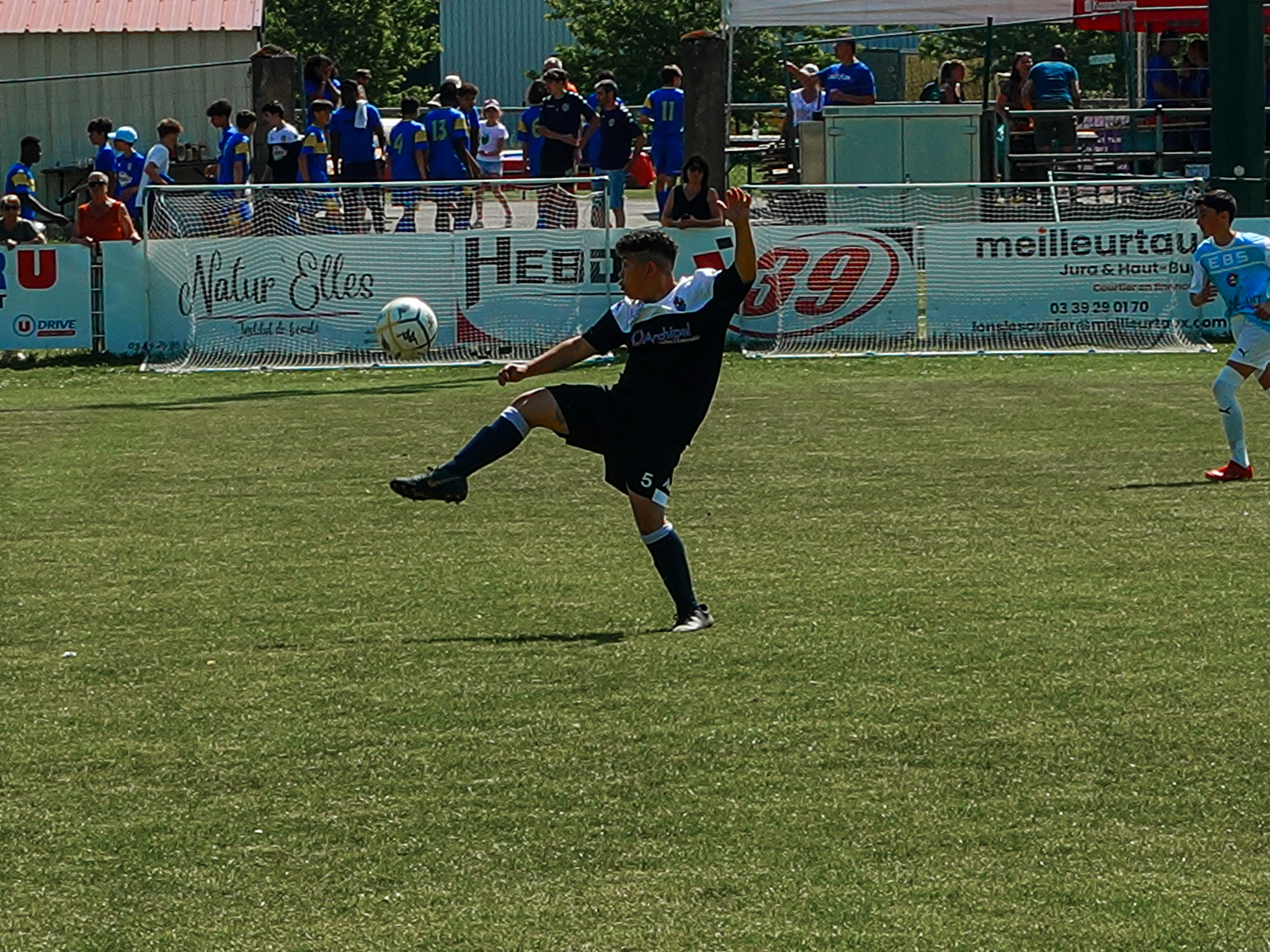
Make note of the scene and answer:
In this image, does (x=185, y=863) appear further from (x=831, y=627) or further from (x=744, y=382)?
(x=744, y=382)

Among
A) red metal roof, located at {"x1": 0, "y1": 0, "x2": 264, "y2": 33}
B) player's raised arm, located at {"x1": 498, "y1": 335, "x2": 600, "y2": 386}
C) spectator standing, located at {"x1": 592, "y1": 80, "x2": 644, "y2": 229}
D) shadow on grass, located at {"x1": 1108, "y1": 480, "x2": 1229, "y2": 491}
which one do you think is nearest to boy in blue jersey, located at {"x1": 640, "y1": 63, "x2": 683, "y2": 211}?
spectator standing, located at {"x1": 592, "y1": 80, "x2": 644, "y2": 229}

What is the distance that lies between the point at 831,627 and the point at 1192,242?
1439cm

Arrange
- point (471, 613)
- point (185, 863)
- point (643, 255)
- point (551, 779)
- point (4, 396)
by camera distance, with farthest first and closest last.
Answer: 1. point (4, 396)
2. point (471, 613)
3. point (643, 255)
4. point (551, 779)
5. point (185, 863)

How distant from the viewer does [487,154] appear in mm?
25391

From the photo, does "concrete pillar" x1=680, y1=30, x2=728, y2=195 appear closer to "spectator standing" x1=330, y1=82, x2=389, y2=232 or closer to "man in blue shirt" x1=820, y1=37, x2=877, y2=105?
"man in blue shirt" x1=820, y1=37, x2=877, y2=105

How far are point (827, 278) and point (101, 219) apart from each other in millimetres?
7756

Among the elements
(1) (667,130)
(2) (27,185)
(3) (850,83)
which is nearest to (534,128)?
(1) (667,130)

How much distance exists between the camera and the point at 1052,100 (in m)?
24.6

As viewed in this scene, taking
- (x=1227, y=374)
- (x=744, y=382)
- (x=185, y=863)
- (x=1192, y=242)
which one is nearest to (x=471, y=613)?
(x=185, y=863)

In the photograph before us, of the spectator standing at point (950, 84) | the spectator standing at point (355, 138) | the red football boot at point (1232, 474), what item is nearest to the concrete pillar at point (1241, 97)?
the spectator standing at point (950, 84)

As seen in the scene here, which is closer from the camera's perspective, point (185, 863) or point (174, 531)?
point (185, 863)

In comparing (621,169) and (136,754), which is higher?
(621,169)

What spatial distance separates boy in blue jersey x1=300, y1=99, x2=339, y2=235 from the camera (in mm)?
21375

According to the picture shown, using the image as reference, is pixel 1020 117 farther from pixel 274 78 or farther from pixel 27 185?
pixel 27 185
